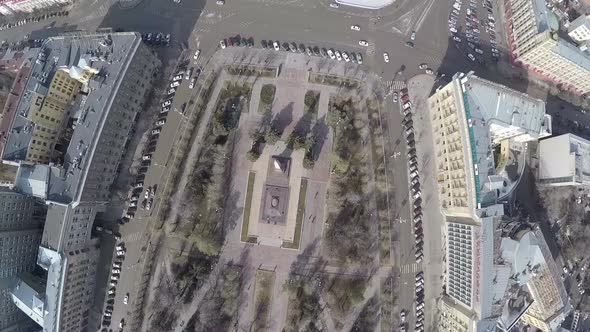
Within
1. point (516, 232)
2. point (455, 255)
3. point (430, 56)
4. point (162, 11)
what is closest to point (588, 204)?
point (516, 232)

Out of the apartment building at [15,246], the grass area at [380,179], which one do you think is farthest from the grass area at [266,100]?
the apartment building at [15,246]

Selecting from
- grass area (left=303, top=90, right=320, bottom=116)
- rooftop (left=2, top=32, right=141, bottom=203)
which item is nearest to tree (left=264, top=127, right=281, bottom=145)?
grass area (left=303, top=90, right=320, bottom=116)

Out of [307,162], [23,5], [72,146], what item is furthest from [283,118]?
[23,5]

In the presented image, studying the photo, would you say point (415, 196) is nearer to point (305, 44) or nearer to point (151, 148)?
point (305, 44)

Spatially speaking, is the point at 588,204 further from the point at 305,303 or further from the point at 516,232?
the point at 305,303

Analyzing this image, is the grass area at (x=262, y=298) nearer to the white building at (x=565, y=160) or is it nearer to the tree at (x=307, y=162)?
the tree at (x=307, y=162)
